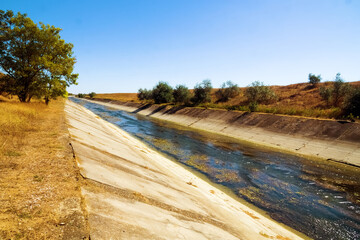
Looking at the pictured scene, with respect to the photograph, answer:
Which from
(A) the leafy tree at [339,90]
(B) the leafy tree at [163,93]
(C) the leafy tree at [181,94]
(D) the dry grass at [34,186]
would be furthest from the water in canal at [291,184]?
(B) the leafy tree at [163,93]

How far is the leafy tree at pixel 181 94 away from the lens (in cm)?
5655

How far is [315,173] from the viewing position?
13.8m

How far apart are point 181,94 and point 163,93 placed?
8.52 meters

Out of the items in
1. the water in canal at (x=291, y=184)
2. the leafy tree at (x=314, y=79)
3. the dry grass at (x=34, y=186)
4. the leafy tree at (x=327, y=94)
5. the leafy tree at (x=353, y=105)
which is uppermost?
the leafy tree at (x=314, y=79)

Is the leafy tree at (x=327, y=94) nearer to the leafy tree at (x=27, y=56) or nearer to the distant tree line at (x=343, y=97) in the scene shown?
the distant tree line at (x=343, y=97)

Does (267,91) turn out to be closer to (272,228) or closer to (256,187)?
(256,187)

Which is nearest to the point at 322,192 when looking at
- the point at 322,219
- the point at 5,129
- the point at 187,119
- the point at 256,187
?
the point at 322,219

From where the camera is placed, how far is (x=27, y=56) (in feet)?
71.3

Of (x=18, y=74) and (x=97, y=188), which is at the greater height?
(x=18, y=74)

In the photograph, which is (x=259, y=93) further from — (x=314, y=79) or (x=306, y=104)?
(x=314, y=79)

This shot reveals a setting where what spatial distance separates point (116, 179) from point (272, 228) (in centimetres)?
649

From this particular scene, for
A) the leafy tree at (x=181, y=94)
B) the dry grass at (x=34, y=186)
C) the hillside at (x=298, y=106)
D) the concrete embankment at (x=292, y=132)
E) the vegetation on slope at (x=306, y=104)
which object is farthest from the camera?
the leafy tree at (x=181, y=94)

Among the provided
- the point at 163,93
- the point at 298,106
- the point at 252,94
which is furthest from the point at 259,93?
the point at 163,93

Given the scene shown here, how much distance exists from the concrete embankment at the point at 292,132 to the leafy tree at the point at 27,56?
25423mm
